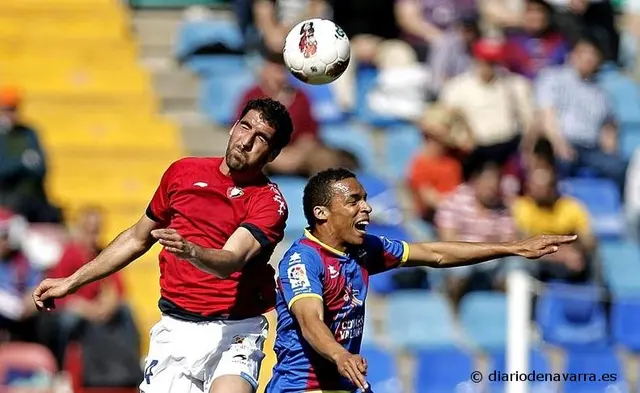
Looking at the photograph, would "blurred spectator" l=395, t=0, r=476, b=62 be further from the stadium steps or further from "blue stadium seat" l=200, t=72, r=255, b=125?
the stadium steps

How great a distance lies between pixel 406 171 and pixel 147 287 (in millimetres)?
2700

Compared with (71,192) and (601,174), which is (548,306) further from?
(71,192)

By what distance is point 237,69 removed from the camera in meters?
14.4

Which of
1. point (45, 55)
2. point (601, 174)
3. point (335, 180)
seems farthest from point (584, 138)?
point (335, 180)

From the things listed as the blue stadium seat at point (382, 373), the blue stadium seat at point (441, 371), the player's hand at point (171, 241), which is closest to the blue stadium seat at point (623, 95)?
the blue stadium seat at point (441, 371)

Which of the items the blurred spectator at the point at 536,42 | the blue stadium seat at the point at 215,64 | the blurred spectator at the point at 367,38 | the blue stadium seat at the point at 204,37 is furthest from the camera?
the blurred spectator at the point at 536,42

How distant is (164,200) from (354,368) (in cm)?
168

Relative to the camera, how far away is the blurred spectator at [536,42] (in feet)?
49.2

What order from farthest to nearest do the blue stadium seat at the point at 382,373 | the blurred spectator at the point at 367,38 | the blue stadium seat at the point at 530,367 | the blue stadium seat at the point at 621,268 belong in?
the blurred spectator at the point at 367,38
the blue stadium seat at the point at 621,268
the blue stadium seat at the point at 382,373
the blue stadium seat at the point at 530,367

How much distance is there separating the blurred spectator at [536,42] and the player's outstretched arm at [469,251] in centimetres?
789

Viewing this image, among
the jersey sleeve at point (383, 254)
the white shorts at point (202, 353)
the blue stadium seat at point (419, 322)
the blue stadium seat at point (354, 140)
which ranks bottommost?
the white shorts at point (202, 353)

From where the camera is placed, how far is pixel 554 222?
496 inches

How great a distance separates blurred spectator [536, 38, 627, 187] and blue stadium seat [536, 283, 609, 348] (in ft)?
6.00

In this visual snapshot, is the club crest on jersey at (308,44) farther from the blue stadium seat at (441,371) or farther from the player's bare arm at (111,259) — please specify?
the blue stadium seat at (441,371)
